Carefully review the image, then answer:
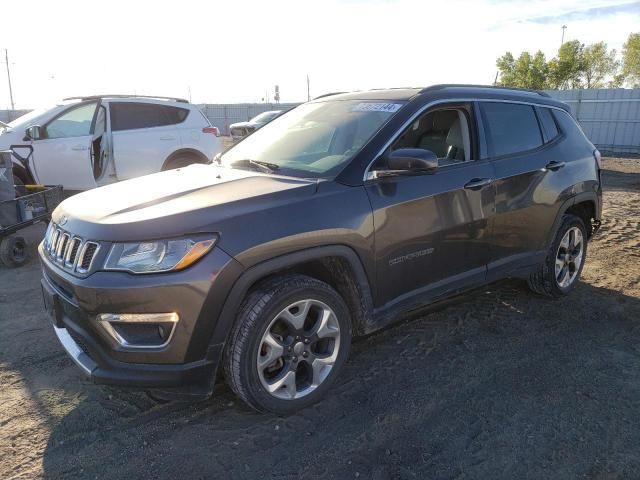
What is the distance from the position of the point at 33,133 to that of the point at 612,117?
70.8ft

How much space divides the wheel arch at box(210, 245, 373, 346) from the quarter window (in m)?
6.12

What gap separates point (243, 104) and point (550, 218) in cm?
3518

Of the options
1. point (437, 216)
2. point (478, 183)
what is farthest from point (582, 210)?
point (437, 216)

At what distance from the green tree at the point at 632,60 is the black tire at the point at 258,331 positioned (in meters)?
52.3

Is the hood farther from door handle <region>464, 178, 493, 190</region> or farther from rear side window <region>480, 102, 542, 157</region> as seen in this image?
rear side window <region>480, 102, 542, 157</region>

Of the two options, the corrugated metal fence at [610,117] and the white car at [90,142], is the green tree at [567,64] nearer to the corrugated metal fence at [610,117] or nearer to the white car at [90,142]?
A: the corrugated metal fence at [610,117]

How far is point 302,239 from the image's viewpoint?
2855mm

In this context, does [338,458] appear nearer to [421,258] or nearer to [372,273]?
[372,273]

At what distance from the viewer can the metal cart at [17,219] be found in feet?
19.5

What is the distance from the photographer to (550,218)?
4422 mm

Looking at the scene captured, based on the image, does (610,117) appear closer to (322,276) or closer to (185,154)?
(185,154)

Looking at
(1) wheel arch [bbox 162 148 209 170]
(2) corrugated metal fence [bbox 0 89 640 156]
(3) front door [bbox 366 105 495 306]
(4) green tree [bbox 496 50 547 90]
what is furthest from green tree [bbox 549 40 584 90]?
(3) front door [bbox 366 105 495 306]

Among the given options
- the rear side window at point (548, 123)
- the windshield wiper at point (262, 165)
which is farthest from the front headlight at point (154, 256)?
the rear side window at point (548, 123)

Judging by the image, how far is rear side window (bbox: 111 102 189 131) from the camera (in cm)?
803
